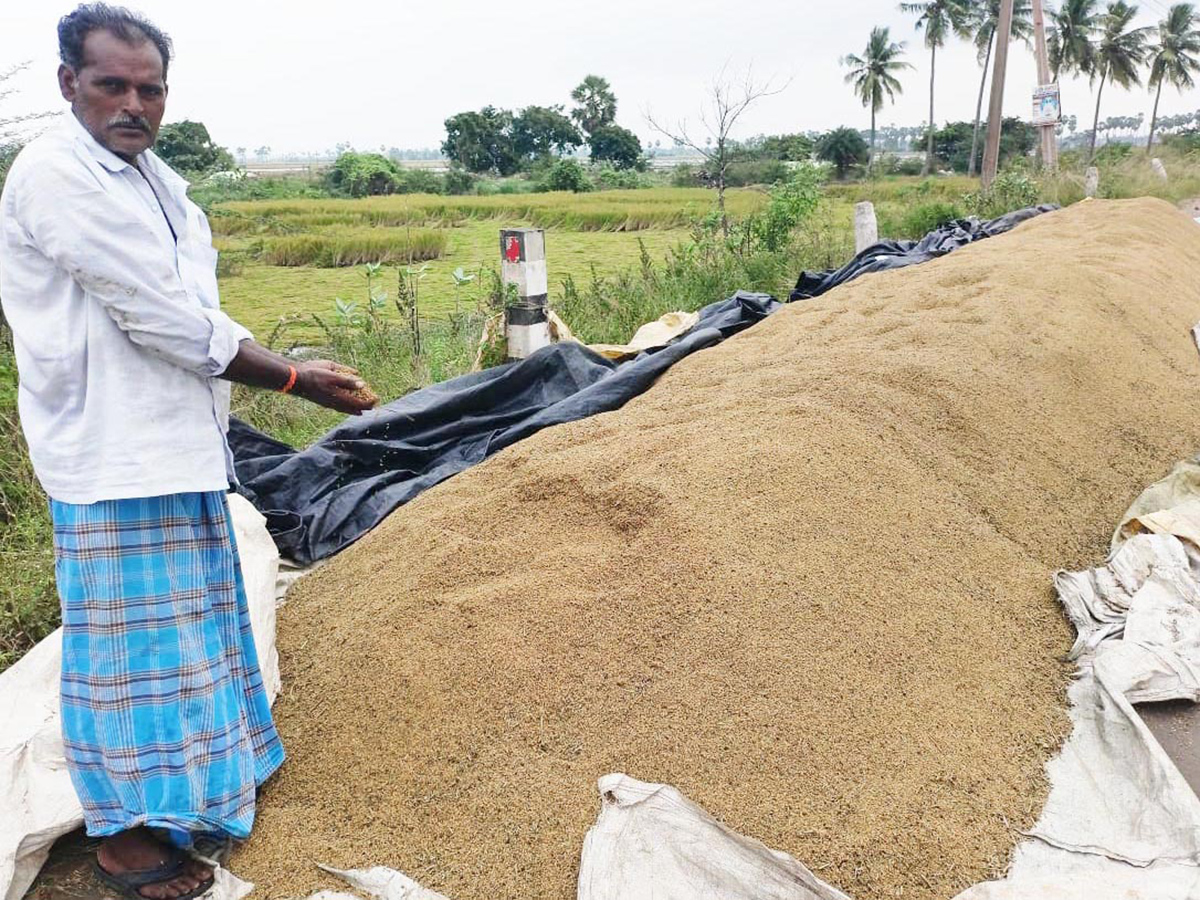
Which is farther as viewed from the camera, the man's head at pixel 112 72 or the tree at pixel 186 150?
the tree at pixel 186 150

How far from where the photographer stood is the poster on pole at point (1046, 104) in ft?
36.0

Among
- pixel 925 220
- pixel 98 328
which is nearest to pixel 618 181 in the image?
pixel 925 220

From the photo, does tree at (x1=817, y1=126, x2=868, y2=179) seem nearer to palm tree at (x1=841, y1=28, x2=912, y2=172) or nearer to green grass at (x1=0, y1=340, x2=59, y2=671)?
palm tree at (x1=841, y1=28, x2=912, y2=172)

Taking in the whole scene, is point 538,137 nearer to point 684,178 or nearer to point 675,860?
point 684,178

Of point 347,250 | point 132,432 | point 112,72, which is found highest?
point 112,72

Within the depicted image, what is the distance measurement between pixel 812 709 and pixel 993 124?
1245 cm

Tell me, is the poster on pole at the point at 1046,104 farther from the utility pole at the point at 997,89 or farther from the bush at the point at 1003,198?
the bush at the point at 1003,198

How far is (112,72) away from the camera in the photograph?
4.29 feet

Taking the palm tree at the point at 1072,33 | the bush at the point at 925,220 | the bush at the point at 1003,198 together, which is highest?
the palm tree at the point at 1072,33

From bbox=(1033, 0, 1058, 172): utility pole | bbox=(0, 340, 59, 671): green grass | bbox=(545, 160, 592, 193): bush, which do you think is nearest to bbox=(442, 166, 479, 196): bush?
bbox=(545, 160, 592, 193): bush

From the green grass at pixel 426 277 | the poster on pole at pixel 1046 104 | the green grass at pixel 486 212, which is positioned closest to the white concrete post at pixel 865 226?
the green grass at pixel 426 277

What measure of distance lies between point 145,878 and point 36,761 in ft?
1.06

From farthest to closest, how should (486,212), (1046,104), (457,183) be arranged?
(457,183), (486,212), (1046,104)

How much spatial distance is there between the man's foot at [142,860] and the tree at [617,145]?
41191 millimetres
